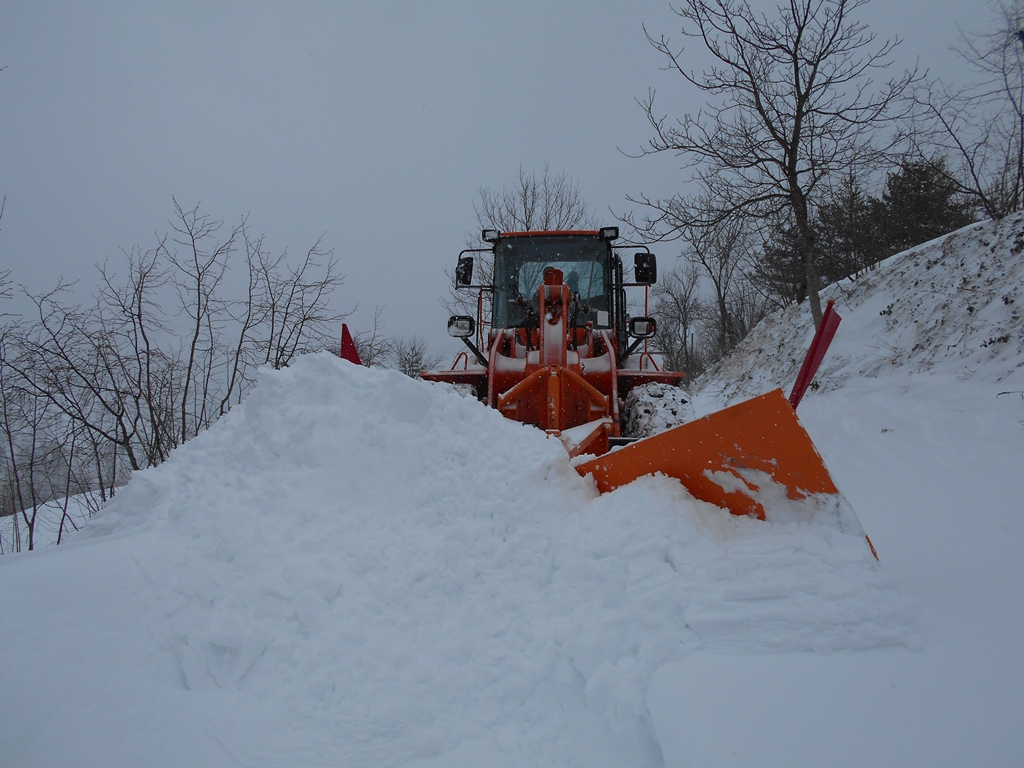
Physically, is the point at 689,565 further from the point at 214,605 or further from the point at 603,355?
the point at 603,355

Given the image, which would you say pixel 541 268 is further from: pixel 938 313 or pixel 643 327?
pixel 938 313

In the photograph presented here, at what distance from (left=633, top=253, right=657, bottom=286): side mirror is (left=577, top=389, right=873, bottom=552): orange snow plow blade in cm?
303

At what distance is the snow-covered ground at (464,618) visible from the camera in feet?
5.32

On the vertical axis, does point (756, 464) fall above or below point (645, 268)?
below

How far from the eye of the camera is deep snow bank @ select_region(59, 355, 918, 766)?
1.85 m

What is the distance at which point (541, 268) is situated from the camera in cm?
592

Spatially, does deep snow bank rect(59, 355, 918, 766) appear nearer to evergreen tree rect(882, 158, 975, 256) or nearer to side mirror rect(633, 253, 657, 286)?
side mirror rect(633, 253, 657, 286)

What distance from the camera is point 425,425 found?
10.5 ft

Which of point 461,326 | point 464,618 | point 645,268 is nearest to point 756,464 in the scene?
point 464,618

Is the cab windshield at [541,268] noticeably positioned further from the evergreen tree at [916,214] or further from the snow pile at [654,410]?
the evergreen tree at [916,214]

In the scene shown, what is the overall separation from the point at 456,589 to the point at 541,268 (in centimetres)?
423

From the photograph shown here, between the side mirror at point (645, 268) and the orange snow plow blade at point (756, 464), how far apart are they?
303cm

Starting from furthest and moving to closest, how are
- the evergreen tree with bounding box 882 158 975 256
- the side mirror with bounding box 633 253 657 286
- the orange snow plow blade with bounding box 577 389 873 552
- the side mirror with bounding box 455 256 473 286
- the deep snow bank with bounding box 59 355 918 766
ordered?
the evergreen tree with bounding box 882 158 975 256 < the side mirror with bounding box 455 256 473 286 < the side mirror with bounding box 633 253 657 286 < the orange snow plow blade with bounding box 577 389 873 552 < the deep snow bank with bounding box 59 355 918 766

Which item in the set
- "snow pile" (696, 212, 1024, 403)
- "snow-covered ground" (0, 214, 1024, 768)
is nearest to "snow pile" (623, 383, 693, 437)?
"snow-covered ground" (0, 214, 1024, 768)
